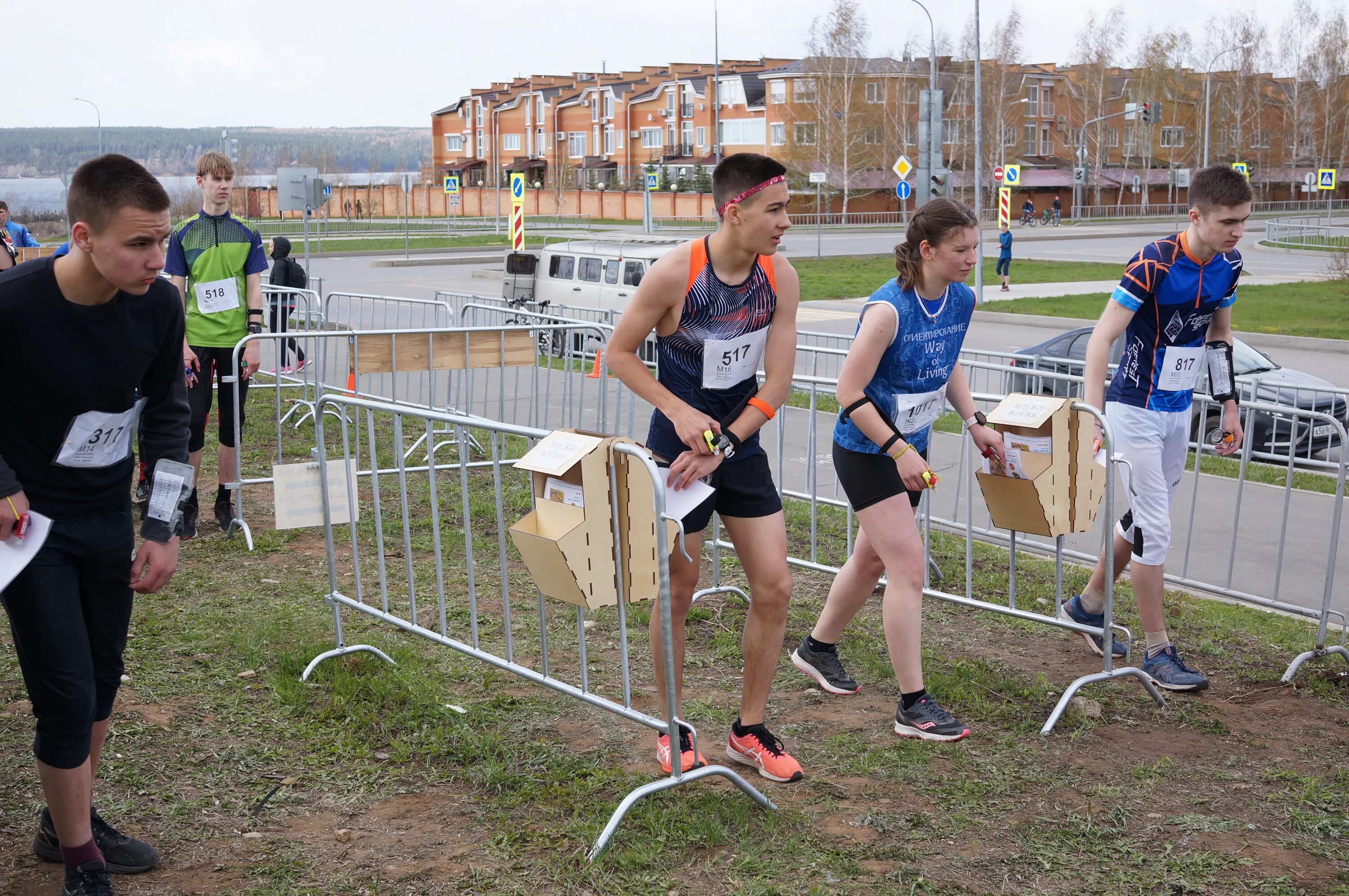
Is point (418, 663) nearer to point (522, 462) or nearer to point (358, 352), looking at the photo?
point (522, 462)

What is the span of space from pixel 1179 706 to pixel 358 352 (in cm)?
621

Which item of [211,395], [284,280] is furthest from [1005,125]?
[211,395]

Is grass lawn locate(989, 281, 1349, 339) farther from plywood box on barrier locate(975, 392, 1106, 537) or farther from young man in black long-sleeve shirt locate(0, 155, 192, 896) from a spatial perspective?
young man in black long-sleeve shirt locate(0, 155, 192, 896)

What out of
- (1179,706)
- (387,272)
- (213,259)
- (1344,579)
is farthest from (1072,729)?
(387,272)

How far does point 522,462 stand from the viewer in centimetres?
379

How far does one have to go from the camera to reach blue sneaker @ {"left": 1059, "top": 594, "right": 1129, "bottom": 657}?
5.41m

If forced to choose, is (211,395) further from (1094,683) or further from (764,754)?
(1094,683)

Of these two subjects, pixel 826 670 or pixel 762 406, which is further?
pixel 826 670

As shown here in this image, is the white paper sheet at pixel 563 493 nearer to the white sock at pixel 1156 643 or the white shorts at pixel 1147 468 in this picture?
the white shorts at pixel 1147 468

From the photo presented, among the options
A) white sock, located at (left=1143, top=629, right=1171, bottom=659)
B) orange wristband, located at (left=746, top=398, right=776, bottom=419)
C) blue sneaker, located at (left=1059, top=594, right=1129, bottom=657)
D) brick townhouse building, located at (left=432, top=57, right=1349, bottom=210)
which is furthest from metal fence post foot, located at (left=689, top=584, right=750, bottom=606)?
brick townhouse building, located at (left=432, top=57, right=1349, bottom=210)

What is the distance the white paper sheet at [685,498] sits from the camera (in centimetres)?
385

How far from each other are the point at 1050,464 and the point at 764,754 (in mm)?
1748

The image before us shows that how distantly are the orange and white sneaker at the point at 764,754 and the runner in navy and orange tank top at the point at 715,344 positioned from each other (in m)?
0.96

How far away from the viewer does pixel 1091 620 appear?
218 inches
